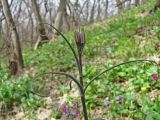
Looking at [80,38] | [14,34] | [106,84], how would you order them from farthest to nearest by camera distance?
[14,34]
[106,84]
[80,38]

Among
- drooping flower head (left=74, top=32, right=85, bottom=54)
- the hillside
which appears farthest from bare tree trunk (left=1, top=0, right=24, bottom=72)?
drooping flower head (left=74, top=32, right=85, bottom=54)

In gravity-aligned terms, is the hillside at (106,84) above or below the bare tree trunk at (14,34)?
below

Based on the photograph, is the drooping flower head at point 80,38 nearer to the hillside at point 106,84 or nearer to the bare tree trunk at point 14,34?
the hillside at point 106,84

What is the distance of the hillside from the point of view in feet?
11.7

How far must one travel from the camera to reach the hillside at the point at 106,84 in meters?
3.57

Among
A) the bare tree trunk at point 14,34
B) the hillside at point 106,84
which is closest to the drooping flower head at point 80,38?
the hillside at point 106,84

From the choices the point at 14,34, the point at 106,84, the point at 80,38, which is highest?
the point at 14,34

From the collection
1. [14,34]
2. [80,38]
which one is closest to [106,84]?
[80,38]

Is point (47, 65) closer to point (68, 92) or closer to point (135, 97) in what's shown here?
point (68, 92)

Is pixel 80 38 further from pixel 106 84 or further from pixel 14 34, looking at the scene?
pixel 14 34

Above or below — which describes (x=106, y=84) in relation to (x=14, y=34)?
below

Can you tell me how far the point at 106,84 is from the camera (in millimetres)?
4281

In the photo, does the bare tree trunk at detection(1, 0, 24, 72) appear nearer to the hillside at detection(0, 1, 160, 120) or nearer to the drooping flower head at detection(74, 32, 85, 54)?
the hillside at detection(0, 1, 160, 120)

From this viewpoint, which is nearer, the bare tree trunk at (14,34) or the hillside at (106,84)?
the hillside at (106,84)
